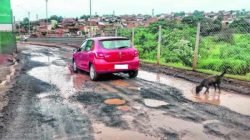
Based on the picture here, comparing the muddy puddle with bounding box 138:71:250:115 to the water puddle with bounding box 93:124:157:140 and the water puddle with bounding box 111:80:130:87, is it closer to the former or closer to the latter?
the water puddle with bounding box 111:80:130:87

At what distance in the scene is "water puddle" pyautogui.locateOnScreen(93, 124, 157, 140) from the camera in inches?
251

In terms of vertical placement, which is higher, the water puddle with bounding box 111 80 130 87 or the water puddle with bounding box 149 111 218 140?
the water puddle with bounding box 149 111 218 140

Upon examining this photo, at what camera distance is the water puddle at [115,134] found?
638 cm

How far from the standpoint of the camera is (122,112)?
26.9ft

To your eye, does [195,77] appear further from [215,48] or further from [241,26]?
[215,48]

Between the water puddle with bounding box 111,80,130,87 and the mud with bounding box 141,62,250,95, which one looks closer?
the mud with bounding box 141,62,250,95

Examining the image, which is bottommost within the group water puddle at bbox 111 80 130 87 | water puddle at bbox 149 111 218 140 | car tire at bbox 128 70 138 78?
water puddle at bbox 111 80 130 87

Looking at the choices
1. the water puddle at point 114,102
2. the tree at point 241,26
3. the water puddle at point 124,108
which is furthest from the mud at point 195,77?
the water puddle at point 124,108

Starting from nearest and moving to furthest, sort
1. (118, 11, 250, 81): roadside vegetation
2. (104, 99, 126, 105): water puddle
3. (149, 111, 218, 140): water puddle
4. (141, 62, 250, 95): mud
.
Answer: (149, 111, 218, 140): water puddle, (104, 99, 126, 105): water puddle, (141, 62, 250, 95): mud, (118, 11, 250, 81): roadside vegetation

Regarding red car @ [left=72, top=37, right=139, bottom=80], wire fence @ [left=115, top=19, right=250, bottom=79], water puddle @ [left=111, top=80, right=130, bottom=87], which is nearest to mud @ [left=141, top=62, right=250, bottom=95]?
wire fence @ [left=115, top=19, right=250, bottom=79]

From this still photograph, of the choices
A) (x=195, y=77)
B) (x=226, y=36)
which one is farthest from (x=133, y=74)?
(x=226, y=36)

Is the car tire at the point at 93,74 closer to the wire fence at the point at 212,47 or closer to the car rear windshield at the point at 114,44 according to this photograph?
the car rear windshield at the point at 114,44

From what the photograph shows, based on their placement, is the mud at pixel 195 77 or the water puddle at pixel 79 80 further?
the water puddle at pixel 79 80

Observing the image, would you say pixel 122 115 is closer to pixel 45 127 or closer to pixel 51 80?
pixel 45 127
